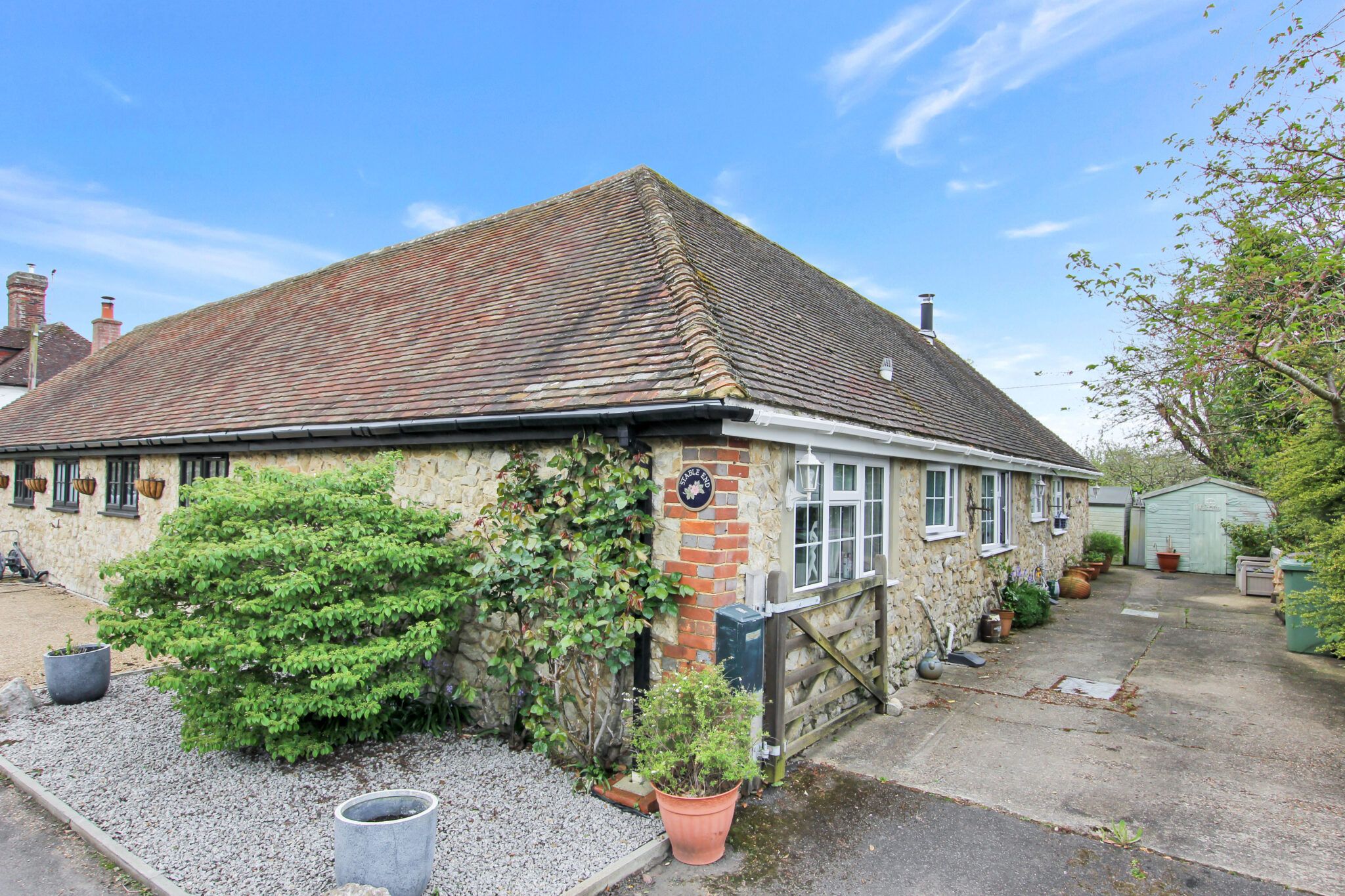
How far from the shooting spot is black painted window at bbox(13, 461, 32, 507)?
14305 mm

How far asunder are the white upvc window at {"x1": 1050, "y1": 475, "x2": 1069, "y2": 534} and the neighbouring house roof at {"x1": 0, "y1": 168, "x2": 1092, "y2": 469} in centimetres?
183

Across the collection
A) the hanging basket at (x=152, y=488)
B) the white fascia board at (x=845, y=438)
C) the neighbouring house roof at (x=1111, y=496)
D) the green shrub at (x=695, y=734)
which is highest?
the white fascia board at (x=845, y=438)

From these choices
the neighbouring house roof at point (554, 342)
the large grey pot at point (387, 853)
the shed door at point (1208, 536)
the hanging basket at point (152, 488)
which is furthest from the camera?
the shed door at point (1208, 536)

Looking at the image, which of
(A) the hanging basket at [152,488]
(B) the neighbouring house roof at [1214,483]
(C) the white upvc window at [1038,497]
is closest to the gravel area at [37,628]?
(A) the hanging basket at [152,488]

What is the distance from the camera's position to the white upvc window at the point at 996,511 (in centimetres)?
1105

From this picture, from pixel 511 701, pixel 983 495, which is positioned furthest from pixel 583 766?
pixel 983 495

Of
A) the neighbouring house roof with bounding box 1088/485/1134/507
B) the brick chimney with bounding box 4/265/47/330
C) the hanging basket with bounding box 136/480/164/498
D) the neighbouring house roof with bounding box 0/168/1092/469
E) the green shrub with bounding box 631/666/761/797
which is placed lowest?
the green shrub with bounding box 631/666/761/797

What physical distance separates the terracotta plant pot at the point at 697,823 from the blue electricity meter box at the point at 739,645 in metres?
0.71

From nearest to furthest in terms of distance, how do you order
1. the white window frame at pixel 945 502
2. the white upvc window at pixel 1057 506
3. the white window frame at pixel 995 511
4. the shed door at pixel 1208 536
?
the white window frame at pixel 945 502, the white window frame at pixel 995 511, the white upvc window at pixel 1057 506, the shed door at pixel 1208 536

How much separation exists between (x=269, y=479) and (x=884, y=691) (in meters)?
6.21

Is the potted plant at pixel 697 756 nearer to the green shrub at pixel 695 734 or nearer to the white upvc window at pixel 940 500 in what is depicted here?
the green shrub at pixel 695 734

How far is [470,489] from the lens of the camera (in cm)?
610

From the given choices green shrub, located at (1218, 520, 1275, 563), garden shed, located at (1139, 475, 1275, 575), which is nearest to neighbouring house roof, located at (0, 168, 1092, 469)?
green shrub, located at (1218, 520, 1275, 563)

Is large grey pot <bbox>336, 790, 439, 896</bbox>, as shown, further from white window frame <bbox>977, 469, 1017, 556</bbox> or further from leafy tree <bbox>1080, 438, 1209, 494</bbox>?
leafy tree <bbox>1080, 438, 1209, 494</bbox>
